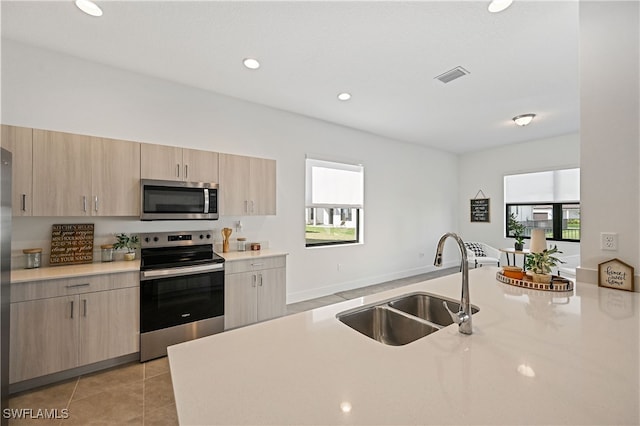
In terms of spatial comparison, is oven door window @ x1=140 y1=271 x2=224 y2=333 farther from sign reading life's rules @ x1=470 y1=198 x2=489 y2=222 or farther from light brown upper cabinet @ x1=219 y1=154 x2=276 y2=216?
sign reading life's rules @ x1=470 y1=198 x2=489 y2=222

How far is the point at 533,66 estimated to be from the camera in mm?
2746

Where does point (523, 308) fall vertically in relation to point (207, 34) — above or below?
below

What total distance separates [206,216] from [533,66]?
3.72 meters

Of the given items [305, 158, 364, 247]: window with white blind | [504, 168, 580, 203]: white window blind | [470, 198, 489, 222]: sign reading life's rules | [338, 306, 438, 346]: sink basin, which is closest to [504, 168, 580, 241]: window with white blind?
[504, 168, 580, 203]: white window blind

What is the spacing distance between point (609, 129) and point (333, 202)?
3.26 m

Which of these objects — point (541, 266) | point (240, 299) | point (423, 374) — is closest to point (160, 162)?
point (240, 299)

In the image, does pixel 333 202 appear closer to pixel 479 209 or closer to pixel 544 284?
pixel 544 284

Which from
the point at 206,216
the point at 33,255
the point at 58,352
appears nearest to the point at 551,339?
the point at 206,216

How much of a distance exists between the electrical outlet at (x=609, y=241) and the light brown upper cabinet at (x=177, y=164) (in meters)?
3.30

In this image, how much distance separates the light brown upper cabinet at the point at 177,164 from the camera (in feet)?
8.79

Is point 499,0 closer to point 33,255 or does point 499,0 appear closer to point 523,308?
point 523,308

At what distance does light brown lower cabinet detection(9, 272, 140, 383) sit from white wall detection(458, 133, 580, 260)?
6.62 m

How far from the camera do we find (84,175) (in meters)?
2.39

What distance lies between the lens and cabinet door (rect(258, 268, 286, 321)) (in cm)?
310
